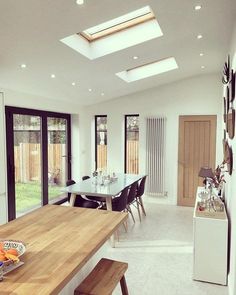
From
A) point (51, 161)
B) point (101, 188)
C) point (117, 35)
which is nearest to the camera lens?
point (117, 35)

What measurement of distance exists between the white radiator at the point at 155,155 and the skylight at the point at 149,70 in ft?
4.24

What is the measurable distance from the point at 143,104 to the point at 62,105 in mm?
2002

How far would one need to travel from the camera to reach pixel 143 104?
662 cm

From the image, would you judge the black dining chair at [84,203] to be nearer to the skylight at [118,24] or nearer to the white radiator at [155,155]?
the white radiator at [155,155]

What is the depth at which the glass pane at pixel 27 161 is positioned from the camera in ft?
16.2

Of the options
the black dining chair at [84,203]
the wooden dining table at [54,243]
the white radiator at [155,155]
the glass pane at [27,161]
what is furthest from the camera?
the white radiator at [155,155]

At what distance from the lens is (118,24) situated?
3.57m

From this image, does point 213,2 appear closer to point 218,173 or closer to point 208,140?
point 218,173

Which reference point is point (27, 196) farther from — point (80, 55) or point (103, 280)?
point (103, 280)

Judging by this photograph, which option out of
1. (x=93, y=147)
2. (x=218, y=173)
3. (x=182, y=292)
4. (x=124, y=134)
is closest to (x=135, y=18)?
(x=218, y=173)

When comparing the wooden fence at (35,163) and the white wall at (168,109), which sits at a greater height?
the white wall at (168,109)

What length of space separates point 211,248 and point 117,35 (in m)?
2.99

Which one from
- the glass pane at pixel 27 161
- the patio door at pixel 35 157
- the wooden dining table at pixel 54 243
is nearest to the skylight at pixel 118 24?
the patio door at pixel 35 157

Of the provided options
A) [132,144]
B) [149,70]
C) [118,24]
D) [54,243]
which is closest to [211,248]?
[54,243]
